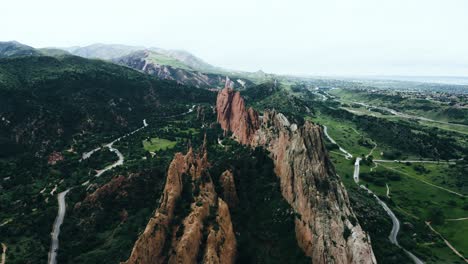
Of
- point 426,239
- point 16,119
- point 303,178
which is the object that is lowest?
point 426,239

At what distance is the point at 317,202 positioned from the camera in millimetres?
71000

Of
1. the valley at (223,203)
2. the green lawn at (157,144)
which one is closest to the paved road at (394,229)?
the valley at (223,203)

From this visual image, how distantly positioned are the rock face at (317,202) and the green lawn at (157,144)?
93.7m

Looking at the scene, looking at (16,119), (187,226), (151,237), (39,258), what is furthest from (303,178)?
(16,119)

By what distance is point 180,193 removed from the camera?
8081 centimetres

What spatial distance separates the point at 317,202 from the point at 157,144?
5030 inches

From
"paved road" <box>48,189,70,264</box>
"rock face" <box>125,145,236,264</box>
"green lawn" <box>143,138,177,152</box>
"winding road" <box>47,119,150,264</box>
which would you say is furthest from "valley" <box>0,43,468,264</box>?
"green lawn" <box>143,138,177,152</box>

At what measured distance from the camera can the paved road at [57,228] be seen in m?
90.8

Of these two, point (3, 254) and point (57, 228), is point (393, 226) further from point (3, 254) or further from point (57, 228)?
point (3, 254)

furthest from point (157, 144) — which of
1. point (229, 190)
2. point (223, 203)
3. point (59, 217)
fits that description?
point (223, 203)

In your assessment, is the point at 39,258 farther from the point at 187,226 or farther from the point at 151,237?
the point at 187,226

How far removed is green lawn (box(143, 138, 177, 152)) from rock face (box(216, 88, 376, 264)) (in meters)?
93.7

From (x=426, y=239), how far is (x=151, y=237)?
97.5m

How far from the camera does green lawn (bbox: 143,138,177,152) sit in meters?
177
